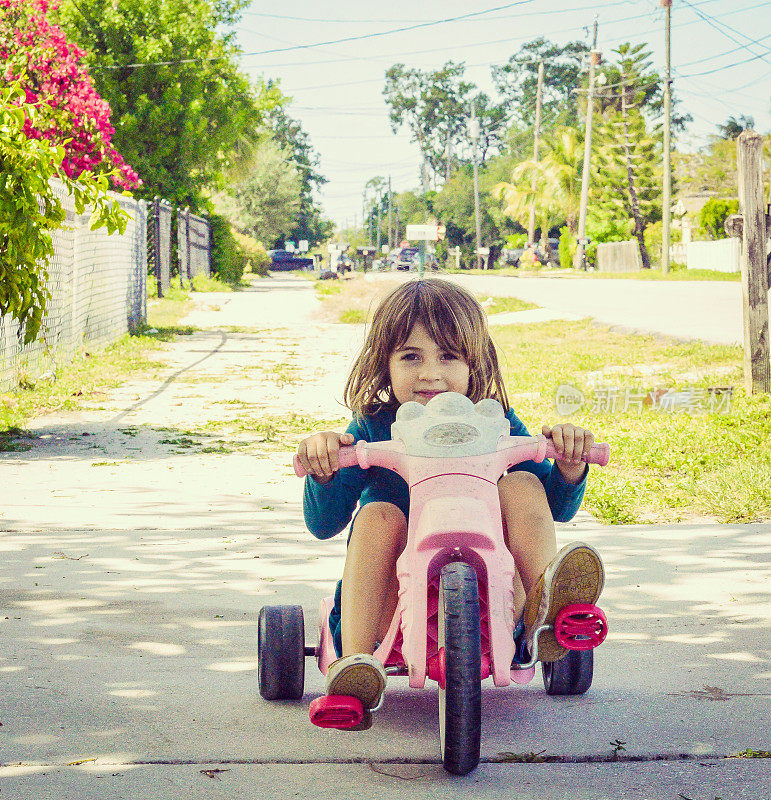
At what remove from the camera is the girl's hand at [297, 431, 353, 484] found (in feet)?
8.36

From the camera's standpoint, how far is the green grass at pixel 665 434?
5.24 meters

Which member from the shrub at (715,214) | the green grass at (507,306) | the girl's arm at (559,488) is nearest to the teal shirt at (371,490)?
the girl's arm at (559,488)

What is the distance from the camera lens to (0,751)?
2.36m

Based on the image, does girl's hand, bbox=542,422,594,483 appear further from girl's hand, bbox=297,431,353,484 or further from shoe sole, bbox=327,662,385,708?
shoe sole, bbox=327,662,385,708

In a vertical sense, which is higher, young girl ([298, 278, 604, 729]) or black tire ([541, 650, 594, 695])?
young girl ([298, 278, 604, 729])

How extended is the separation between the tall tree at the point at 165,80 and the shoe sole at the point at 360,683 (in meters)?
25.2

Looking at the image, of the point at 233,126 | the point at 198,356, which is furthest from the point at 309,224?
the point at 198,356

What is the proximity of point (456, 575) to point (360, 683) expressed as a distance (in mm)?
327

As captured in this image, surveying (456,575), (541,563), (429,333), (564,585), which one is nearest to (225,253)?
(429,333)

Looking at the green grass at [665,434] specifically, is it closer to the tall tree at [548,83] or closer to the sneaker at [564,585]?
the sneaker at [564,585]

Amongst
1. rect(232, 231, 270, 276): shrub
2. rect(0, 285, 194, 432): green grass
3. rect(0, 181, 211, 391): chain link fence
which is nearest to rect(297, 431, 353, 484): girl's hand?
rect(0, 181, 211, 391): chain link fence

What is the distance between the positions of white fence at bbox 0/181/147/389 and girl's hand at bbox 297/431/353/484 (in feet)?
18.2

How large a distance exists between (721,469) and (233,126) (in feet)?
77.3

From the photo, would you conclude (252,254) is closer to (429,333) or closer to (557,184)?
(557,184)
